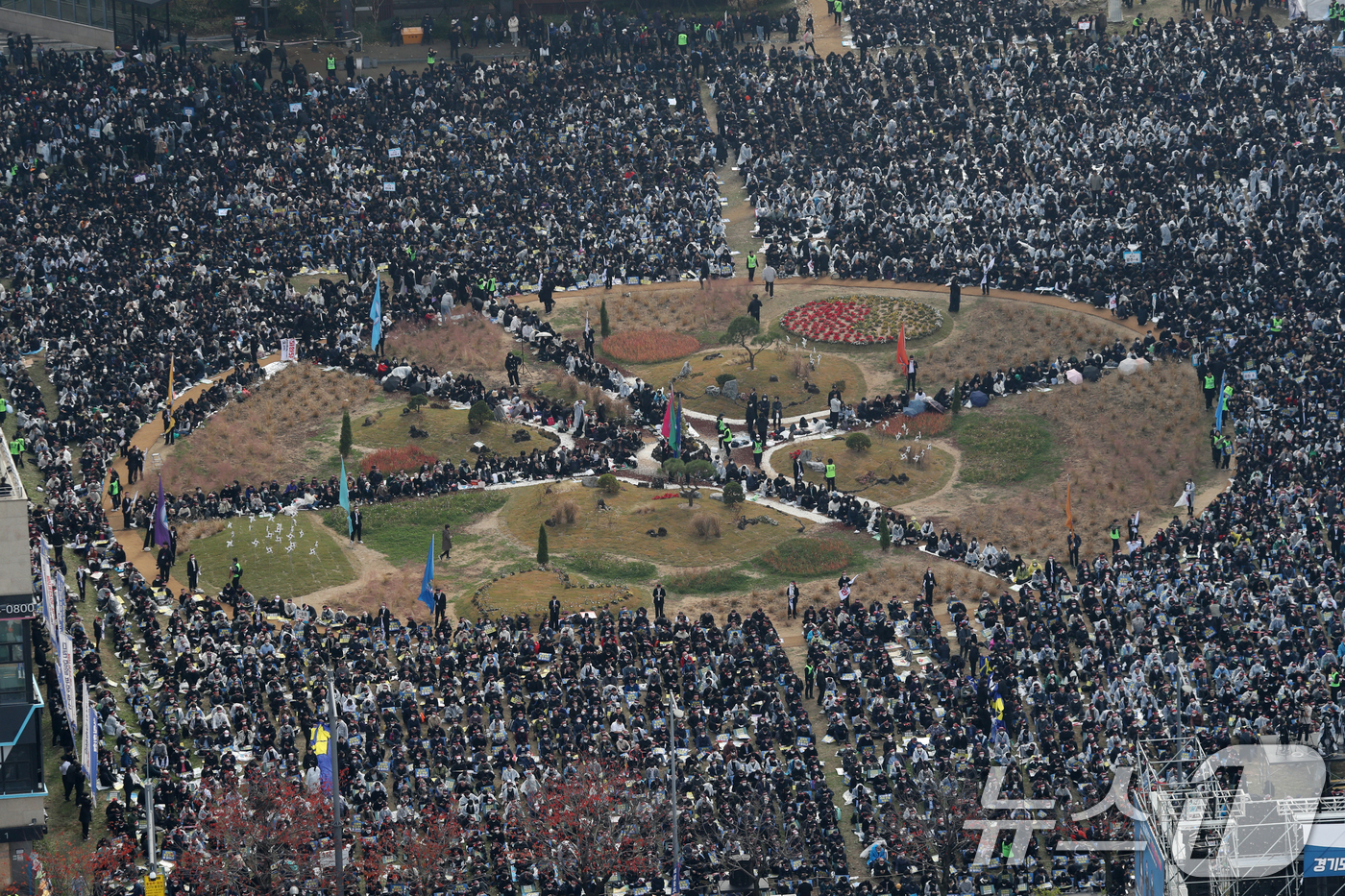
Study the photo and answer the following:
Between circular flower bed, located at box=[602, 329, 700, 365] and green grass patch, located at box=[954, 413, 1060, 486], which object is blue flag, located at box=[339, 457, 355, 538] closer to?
circular flower bed, located at box=[602, 329, 700, 365]

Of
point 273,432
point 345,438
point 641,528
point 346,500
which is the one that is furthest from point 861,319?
point 346,500

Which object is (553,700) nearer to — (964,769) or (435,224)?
(964,769)

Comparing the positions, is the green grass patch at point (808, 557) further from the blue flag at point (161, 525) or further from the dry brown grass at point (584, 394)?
the blue flag at point (161, 525)

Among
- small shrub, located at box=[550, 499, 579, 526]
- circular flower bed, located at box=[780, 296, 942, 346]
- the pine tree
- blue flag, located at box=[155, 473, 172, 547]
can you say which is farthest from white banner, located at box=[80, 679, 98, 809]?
circular flower bed, located at box=[780, 296, 942, 346]

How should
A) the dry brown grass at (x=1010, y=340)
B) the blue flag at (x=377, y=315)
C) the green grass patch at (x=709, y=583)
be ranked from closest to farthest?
the green grass patch at (x=709, y=583)
the blue flag at (x=377, y=315)
the dry brown grass at (x=1010, y=340)

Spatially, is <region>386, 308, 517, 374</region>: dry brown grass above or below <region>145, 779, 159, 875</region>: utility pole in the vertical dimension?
above

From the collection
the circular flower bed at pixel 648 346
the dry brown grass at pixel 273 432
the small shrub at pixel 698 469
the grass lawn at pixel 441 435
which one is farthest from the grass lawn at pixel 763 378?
the dry brown grass at pixel 273 432
